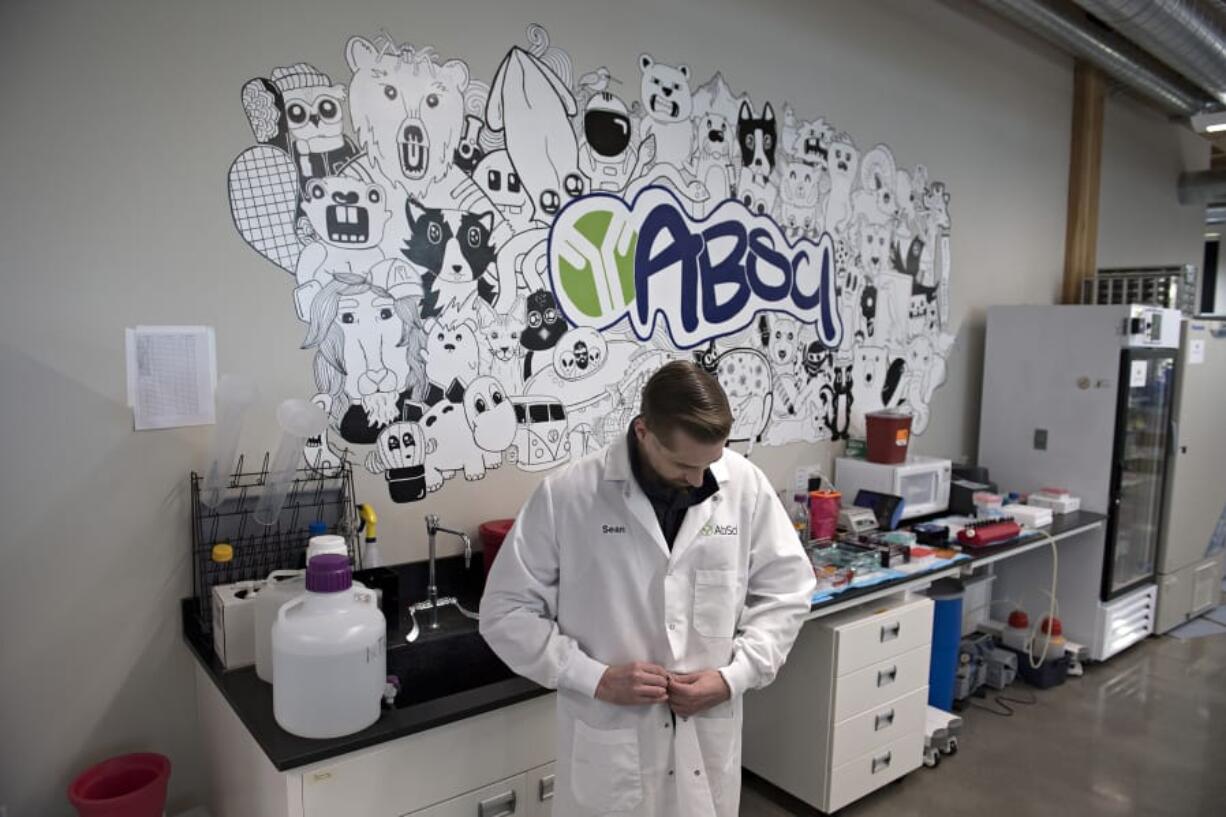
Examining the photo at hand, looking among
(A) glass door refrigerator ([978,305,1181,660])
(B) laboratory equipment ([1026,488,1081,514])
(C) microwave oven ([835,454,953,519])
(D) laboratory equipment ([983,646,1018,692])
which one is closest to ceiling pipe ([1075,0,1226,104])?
(A) glass door refrigerator ([978,305,1181,660])

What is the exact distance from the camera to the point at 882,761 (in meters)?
2.79

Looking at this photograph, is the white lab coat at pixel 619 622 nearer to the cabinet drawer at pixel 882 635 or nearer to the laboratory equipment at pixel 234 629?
the laboratory equipment at pixel 234 629

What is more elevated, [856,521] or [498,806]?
[856,521]

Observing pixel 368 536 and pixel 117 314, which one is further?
pixel 368 536

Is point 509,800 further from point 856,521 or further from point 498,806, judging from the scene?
point 856,521

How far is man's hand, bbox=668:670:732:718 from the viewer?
1.61 meters

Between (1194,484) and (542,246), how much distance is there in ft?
13.9

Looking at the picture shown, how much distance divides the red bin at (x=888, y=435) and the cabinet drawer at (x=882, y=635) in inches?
32.8

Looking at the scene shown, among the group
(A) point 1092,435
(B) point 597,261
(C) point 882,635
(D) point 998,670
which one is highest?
(B) point 597,261

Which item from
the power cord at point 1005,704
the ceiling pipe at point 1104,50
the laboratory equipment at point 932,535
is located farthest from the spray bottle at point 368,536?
the ceiling pipe at point 1104,50

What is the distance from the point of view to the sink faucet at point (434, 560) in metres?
2.23

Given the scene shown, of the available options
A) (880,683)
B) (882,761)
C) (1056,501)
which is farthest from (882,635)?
(1056,501)

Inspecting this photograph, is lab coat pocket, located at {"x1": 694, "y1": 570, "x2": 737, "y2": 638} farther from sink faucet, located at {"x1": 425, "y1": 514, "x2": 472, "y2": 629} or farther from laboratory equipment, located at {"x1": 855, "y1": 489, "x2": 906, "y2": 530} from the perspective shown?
laboratory equipment, located at {"x1": 855, "y1": 489, "x2": 906, "y2": 530}

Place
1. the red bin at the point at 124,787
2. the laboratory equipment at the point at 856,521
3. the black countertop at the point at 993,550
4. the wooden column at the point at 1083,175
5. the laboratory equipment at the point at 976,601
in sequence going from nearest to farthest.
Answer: the red bin at the point at 124,787 < the black countertop at the point at 993,550 < the laboratory equipment at the point at 856,521 < the laboratory equipment at the point at 976,601 < the wooden column at the point at 1083,175
